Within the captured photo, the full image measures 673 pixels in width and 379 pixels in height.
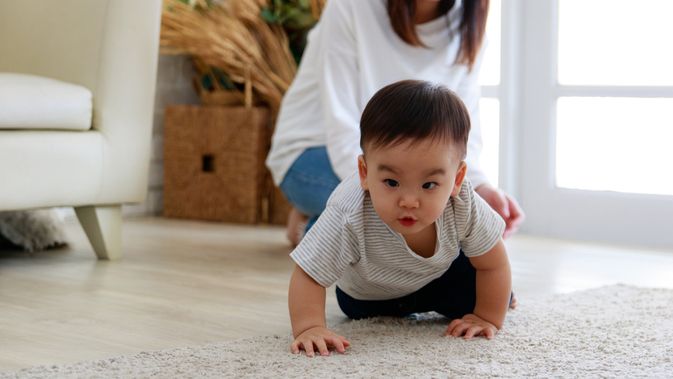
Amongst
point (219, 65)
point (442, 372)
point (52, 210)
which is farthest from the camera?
point (219, 65)

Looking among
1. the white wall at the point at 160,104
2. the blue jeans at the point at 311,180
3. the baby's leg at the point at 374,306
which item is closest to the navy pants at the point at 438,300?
the baby's leg at the point at 374,306

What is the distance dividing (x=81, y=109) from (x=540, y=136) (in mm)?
1254

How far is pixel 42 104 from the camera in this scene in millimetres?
2059

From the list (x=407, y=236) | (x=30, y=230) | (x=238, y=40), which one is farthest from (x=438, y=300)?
(x=238, y=40)

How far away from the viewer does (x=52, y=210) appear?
8.10 feet

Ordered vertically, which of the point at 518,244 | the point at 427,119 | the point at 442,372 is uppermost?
the point at 427,119

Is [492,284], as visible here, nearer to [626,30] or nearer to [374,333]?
[374,333]

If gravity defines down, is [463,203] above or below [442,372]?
above

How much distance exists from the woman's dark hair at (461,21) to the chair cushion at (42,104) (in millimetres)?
657

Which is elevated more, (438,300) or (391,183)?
(391,183)

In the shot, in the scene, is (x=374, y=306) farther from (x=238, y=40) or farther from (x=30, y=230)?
(x=238, y=40)

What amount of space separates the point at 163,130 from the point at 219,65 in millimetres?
375

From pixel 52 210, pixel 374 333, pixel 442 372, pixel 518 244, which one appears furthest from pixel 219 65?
pixel 442 372

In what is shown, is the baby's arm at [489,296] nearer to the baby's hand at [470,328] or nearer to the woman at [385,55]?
the baby's hand at [470,328]
